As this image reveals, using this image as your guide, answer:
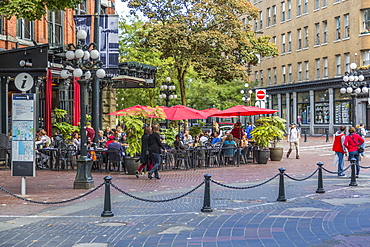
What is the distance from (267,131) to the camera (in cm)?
2447

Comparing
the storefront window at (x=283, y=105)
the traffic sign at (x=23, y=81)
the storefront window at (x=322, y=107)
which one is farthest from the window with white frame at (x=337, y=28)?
the traffic sign at (x=23, y=81)

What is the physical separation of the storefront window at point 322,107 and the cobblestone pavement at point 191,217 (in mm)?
38709

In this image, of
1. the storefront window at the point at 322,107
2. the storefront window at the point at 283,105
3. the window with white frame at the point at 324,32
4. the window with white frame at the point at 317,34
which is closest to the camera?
the storefront window at the point at 322,107

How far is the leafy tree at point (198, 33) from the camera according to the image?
3391 centimetres

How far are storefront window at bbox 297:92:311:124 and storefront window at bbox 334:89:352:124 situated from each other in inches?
193

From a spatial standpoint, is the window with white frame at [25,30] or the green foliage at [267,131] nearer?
the green foliage at [267,131]

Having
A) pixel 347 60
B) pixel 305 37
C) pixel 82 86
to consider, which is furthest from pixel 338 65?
pixel 82 86

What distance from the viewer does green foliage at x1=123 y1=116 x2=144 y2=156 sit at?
19250mm

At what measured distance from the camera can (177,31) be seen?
33.6 meters

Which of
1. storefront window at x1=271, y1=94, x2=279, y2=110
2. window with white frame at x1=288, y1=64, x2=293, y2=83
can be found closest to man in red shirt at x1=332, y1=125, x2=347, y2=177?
window with white frame at x1=288, y1=64, x2=293, y2=83

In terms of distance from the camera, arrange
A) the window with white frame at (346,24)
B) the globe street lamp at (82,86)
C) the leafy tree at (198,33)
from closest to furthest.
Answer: the globe street lamp at (82,86)
the leafy tree at (198,33)
the window with white frame at (346,24)

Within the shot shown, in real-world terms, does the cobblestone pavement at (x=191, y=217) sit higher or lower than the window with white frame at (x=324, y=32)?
lower

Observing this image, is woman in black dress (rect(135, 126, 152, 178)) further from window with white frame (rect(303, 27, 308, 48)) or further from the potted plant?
window with white frame (rect(303, 27, 308, 48))

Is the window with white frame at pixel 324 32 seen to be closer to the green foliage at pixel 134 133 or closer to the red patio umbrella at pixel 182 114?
the red patio umbrella at pixel 182 114
